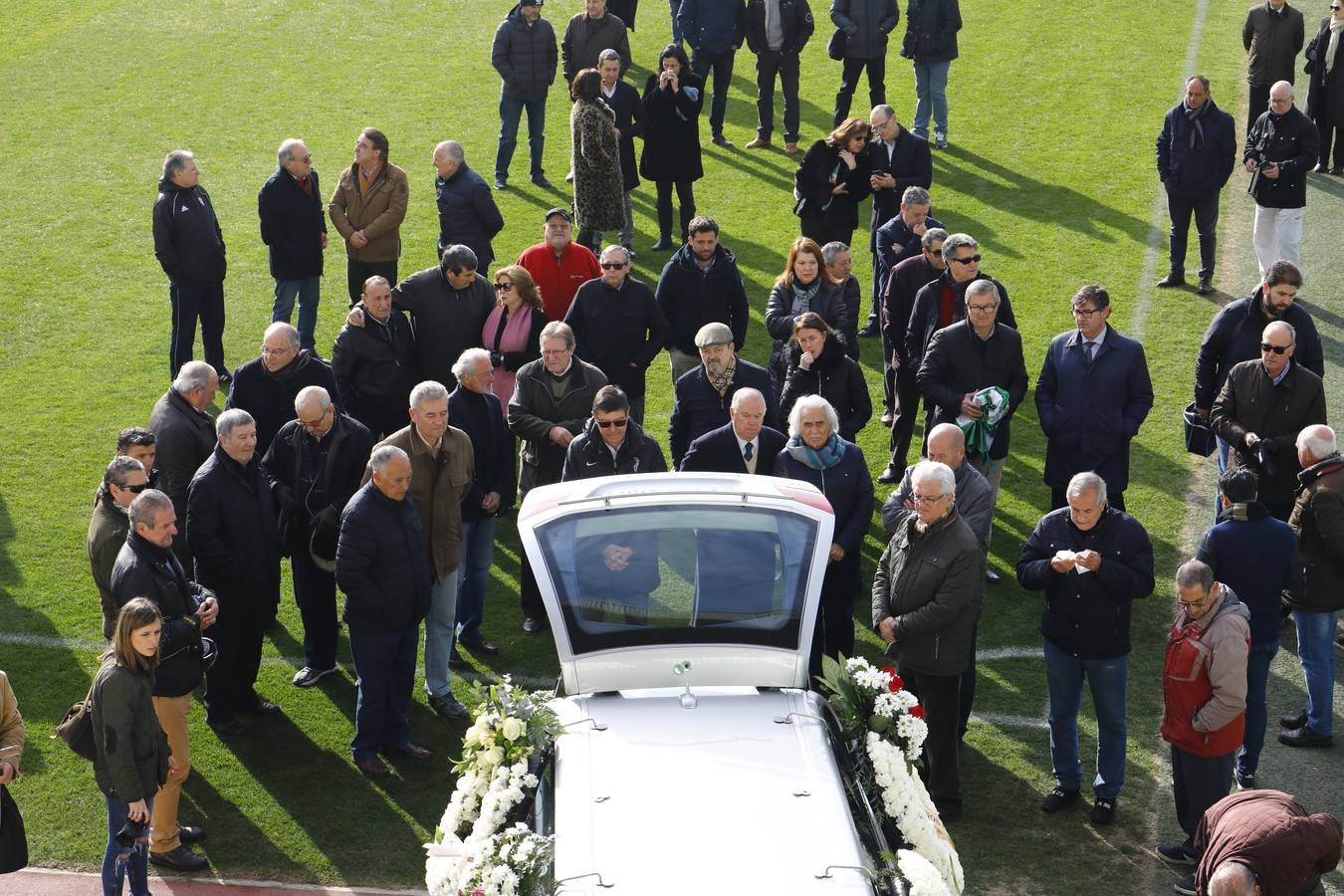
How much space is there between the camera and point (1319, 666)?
932 centimetres

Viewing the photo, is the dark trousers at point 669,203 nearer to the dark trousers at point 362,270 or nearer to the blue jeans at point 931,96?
the dark trousers at point 362,270

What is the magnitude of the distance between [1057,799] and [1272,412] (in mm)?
3332

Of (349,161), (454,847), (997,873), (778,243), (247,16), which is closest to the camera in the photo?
(454,847)

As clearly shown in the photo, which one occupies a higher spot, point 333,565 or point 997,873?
point 333,565

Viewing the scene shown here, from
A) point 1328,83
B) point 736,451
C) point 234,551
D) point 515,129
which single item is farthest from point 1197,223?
point 234,551

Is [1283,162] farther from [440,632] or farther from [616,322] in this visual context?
[440,632]

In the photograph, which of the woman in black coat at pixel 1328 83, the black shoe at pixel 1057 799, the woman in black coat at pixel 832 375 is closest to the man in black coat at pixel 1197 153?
the woman in black coat at pixel 1328 83

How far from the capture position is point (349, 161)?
19000mm

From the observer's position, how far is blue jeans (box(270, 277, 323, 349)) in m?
Answer: 14.4

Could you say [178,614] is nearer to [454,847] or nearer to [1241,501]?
[454,847]

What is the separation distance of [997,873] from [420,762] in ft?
11.0

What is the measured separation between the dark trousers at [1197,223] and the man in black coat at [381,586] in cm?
922

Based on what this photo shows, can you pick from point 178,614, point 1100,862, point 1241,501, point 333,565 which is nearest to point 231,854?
point 178,614

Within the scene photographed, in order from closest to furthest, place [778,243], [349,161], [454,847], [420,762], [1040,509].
Result: [454,847], [420,762], [1040,509], [778,243], [349,161]
